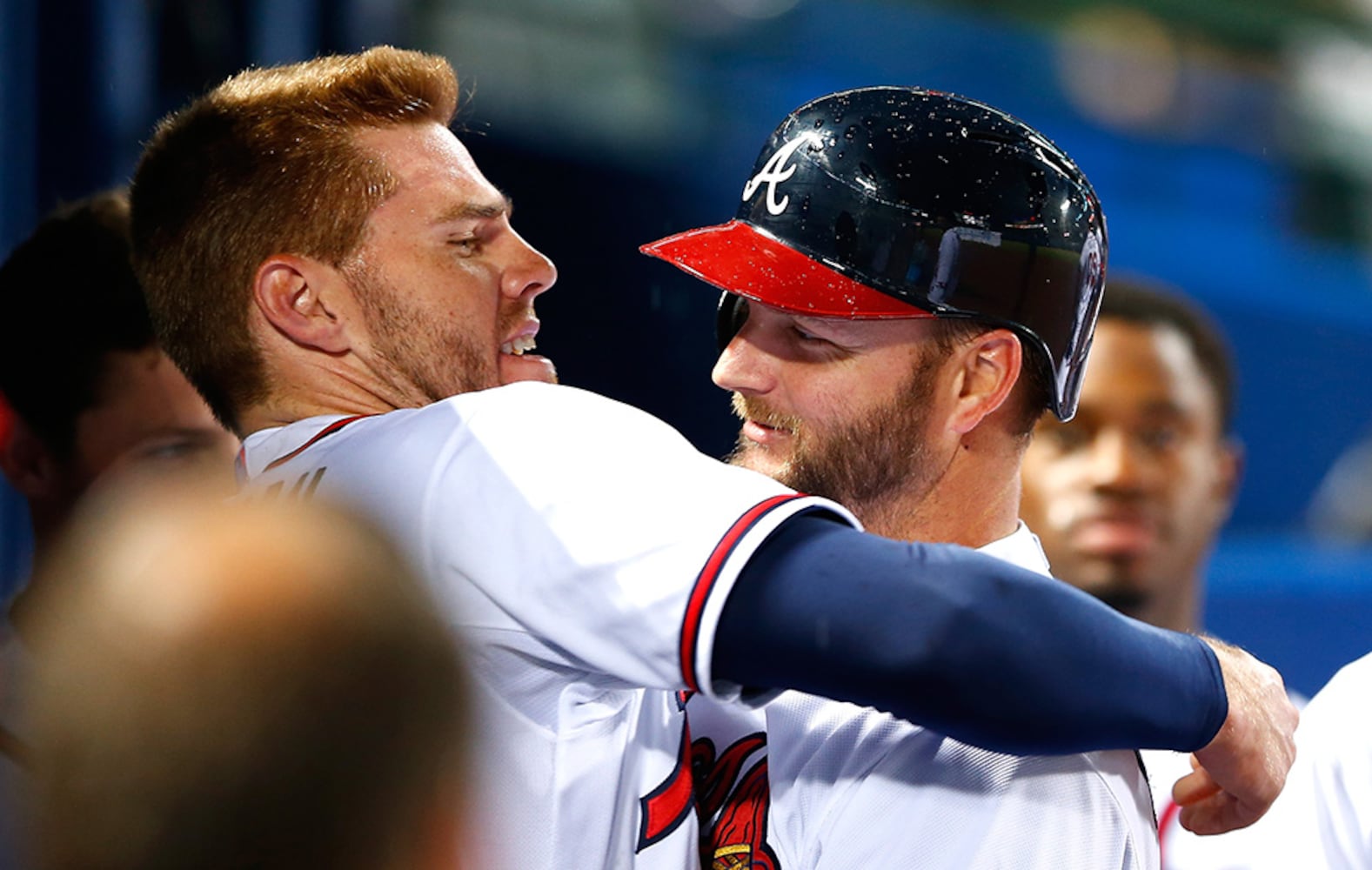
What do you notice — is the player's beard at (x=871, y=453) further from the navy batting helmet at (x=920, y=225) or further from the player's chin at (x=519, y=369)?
the player's chin at (x=519, y=369)

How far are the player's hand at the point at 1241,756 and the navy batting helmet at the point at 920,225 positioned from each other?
0.48 metres

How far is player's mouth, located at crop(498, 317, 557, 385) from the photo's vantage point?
6.48ft

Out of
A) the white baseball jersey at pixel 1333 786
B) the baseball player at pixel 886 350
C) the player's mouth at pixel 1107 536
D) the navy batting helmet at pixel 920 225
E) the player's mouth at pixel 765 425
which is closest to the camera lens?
the baseball player at pixel 886 350

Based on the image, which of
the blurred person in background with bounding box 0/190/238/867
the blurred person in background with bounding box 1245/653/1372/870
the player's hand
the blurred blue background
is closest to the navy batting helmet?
the player's hand

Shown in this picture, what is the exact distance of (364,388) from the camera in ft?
6.15

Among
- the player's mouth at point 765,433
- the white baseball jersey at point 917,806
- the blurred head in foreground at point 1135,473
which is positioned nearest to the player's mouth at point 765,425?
the player's mouth at point 765,433

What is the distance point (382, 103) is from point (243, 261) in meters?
0.28

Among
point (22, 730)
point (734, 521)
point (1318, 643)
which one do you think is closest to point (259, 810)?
point (22, 730)

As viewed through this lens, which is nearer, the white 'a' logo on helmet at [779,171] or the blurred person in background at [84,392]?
the white 'a' logo on helmet at [779,171]

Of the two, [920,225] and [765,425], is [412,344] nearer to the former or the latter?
[765,425]

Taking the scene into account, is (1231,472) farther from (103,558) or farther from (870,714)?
(103,558)

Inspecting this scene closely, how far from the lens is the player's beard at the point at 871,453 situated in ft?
6.15

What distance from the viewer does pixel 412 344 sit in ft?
6.18

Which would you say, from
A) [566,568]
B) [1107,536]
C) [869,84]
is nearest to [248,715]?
[566,568]
